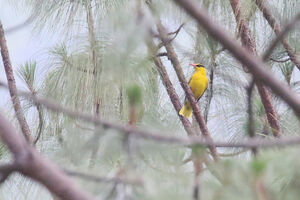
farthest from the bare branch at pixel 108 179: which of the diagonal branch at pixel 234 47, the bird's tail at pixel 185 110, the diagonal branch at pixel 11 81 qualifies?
the bird's tail at pixel 185 110

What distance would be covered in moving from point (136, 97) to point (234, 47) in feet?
0.30

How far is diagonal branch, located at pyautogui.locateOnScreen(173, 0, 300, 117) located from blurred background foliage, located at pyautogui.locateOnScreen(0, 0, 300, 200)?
54mm

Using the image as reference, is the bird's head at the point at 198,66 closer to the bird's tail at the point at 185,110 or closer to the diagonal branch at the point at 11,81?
the bird's tail at the point at 185,110

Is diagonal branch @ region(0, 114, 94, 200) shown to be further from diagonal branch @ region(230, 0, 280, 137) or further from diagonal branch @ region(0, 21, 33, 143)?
diagonal branch @ region(230, 0, 280, 137)

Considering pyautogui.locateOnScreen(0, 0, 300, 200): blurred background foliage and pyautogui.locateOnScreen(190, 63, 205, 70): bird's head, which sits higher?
pyautogui.locateOnScreen(0, 0, 300, 200): blurred background foliage

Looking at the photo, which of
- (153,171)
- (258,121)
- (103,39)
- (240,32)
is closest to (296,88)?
(258,121)

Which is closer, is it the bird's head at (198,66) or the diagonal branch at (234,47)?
the diagonal branch at (234,47)

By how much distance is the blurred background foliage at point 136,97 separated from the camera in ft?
1.69

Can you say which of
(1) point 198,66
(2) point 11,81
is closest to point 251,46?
(1) point 198,66

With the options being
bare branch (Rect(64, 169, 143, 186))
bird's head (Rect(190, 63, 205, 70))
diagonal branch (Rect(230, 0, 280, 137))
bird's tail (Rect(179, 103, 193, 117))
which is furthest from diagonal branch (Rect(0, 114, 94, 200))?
bird's head (Rect(190, 63, 205, 70))

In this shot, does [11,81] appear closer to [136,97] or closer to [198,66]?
[198,66]

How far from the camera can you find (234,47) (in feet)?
1.60

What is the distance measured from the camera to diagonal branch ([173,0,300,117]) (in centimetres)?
48

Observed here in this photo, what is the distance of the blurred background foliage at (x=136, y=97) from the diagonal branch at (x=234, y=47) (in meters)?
0.05
